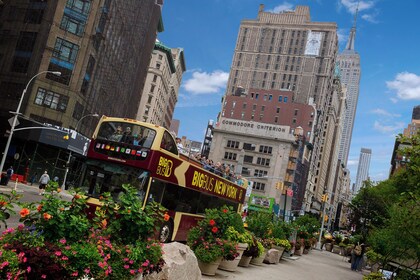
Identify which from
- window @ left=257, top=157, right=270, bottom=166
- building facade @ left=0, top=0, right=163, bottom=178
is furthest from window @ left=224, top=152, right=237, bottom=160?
building facade @ left=0, top=0, right=163, bottom=178

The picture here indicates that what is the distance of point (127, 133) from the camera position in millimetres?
16484

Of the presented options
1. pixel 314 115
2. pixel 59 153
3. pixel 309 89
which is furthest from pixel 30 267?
pixel 309 89

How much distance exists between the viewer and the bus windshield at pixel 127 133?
16219 millimetres

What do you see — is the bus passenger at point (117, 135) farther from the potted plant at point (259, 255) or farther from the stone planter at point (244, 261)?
the potted plant at point (259, 255)

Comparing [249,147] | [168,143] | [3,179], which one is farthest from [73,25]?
[249,147]

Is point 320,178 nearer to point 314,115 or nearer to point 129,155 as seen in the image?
point 314,115

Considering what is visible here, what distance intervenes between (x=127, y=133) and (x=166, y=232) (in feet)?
15.1

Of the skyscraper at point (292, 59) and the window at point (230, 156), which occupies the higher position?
the skyscraper at point (292, 59)

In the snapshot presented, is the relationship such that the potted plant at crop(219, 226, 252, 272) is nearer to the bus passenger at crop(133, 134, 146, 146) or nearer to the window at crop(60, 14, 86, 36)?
the bus passenger at crop(133, 134, 146, 146)

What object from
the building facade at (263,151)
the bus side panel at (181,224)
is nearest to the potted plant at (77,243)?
the bus side panel at (181,224)

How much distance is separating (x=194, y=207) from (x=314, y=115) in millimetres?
105283

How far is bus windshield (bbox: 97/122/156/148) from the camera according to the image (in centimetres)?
1622

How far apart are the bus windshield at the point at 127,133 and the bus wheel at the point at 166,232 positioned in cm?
380

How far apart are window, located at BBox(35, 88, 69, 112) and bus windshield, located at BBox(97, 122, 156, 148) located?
35951 millimetres
